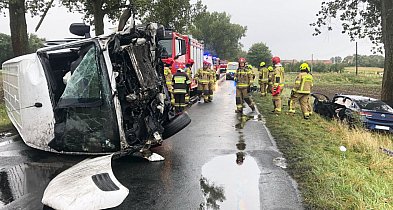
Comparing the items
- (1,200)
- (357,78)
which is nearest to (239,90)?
(1,200)

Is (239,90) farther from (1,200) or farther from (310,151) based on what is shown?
(1,200)

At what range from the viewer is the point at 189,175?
536 cm

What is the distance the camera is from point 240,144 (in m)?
7.41

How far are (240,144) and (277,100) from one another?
4.70m

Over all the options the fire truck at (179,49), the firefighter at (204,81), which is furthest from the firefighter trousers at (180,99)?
the firefighter at (204,81)

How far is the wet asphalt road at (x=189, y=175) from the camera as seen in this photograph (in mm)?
4312

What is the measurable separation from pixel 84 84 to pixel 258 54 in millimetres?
70085

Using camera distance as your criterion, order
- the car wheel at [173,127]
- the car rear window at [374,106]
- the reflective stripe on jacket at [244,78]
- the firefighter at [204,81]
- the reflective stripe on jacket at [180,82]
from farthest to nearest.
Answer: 1. the firefighter at [204,81]
2. the reflective stripe on jacket at [180,82]
3. the reflective stripe on jacket at [244,78]
4. the car rear window at [374,106]
5. the car wheel at [173,127]

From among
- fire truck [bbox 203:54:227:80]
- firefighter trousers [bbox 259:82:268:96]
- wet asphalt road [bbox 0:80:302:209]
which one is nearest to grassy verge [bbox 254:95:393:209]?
wet asphalt road [bbox 0:80:302:209]

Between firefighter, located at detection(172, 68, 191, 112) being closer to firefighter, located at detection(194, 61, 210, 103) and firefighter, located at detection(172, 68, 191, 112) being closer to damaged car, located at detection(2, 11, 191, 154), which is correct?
firefighter, located at detection(194, 61, 210, 103)

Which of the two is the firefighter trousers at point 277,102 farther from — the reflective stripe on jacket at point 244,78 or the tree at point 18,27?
the tree at point 18,27

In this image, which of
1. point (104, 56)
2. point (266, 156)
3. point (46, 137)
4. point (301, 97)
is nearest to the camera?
point (104, 56)

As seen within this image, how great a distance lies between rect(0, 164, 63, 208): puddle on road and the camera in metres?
4.59

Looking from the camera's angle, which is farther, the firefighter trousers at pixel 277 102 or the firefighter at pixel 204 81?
the firefighter at pixel 204 81
